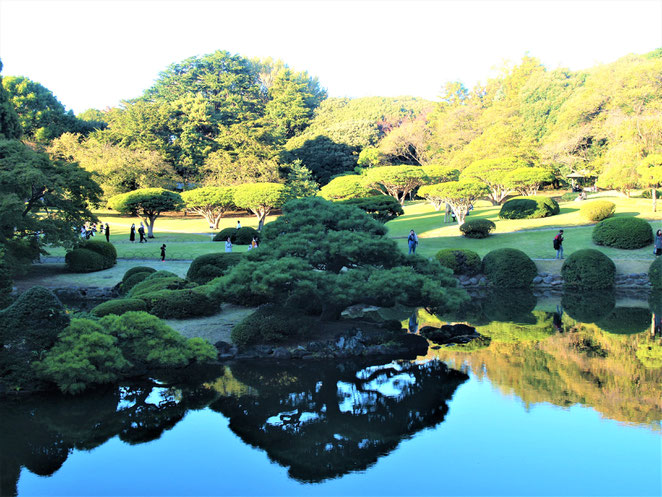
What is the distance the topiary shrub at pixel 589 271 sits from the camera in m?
22.4

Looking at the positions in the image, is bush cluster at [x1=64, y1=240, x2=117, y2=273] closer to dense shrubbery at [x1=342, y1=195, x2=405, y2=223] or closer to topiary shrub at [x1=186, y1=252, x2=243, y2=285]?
topiary shrub at [x1=186, y1=252, x2=243, y2=285]

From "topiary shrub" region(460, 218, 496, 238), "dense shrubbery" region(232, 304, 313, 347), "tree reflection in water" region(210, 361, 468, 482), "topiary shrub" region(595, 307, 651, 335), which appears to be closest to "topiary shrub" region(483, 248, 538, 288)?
"topiary shrub" region(595, 307, 651, 335)

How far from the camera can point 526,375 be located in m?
11.7

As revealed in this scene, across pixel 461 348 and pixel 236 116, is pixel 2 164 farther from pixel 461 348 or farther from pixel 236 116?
pixel 236 116

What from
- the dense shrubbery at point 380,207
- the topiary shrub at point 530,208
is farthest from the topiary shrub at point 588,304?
the topiary shrub at point 530,208

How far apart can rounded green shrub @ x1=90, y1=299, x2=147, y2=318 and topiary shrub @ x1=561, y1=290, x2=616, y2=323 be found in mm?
13543

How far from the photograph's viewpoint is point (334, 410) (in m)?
10.3

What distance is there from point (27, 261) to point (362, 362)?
55.6 ft

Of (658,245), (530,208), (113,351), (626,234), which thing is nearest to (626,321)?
(658,245)

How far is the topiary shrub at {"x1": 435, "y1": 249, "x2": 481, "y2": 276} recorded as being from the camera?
2392 cm

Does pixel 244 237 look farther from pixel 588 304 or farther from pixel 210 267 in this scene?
pixel 588 304

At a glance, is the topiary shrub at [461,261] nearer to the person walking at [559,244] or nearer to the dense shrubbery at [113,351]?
the person walking at [559,244]

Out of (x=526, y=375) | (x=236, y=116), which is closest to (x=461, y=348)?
(x=526, y=375)

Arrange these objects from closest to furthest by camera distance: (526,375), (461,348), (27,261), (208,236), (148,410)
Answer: (148,410), (526,375), (461,348), (27,261), (208,236)
